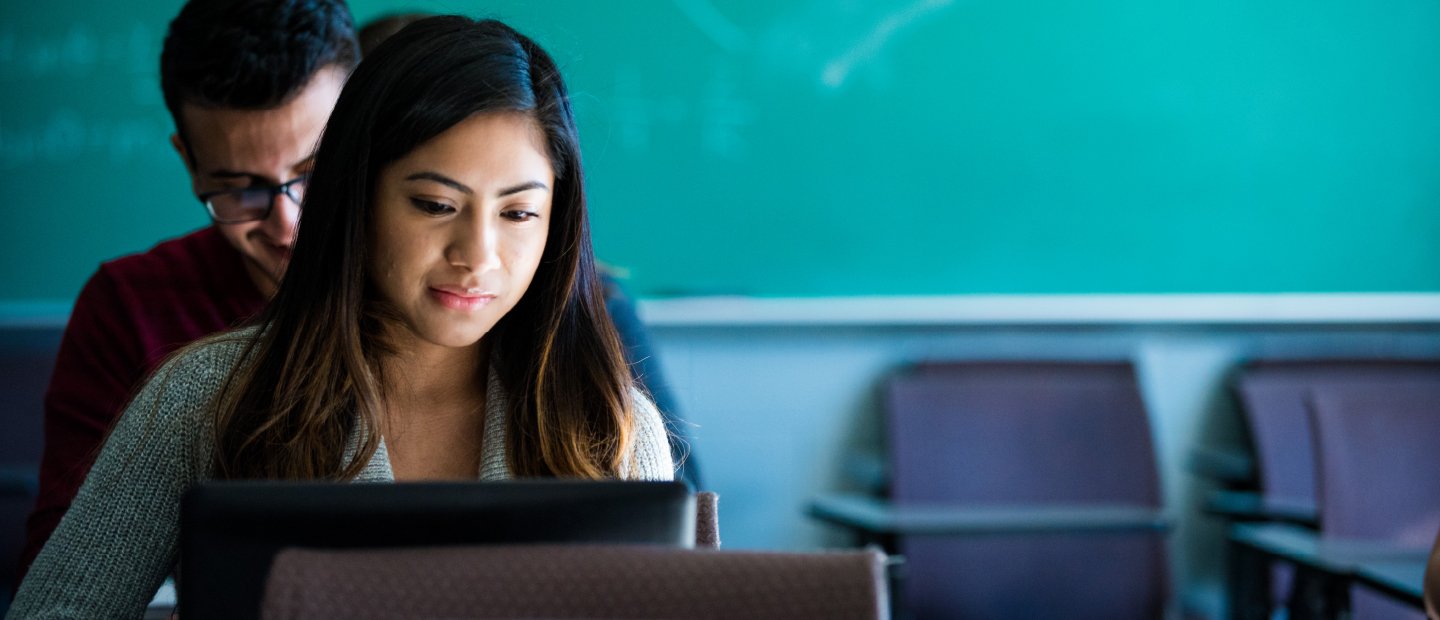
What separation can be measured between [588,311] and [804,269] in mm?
1788

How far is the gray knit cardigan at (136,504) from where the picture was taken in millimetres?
1090

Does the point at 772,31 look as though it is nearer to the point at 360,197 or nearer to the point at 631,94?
the point at 631,94

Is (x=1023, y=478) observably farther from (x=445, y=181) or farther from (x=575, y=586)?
(x=575, y=586)

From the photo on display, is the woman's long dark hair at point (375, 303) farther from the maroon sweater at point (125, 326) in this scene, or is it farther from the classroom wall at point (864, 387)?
the classroom wall at point (864, 387)

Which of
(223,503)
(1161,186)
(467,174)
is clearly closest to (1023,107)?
(1161,186)

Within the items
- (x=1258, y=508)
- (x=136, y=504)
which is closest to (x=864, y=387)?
(x=1258, y=508)

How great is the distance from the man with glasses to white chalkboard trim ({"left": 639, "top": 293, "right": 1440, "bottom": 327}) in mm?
1396

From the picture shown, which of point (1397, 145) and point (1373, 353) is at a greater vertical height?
point (1397, 145)

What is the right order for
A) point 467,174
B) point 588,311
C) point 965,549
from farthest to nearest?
point 965,549 → point 588,311 → point 467,174

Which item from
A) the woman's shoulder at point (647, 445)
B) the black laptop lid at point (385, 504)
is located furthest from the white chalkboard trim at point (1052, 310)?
the black laptop lid at point (385, 504)

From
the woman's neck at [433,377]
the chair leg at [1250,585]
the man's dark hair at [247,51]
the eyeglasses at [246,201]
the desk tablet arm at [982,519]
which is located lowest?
the chair leg at [1250,585]

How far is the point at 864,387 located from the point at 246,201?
1.85 m

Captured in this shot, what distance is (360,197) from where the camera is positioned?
1186mm

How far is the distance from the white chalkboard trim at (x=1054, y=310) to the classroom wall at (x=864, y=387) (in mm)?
45
